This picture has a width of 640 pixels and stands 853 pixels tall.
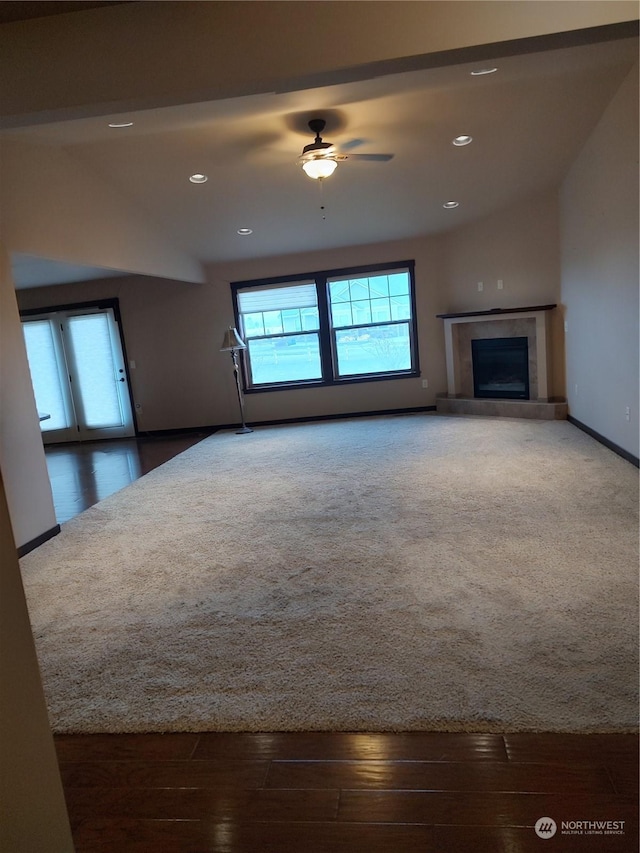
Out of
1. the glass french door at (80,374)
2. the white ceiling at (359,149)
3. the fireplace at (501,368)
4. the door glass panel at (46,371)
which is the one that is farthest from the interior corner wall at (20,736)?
the door glass panel at (46,371)

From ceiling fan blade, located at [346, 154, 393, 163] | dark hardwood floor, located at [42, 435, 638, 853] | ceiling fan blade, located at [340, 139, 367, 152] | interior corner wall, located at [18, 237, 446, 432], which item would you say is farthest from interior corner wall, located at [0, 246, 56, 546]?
interior corner wall, located at [18, 237, 446, 432]

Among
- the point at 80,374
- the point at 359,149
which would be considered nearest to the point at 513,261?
the point at 359,149

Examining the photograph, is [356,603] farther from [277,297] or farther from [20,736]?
[277,297]

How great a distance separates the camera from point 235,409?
25.9 ft

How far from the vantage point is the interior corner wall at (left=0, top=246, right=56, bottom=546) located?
3439 mm

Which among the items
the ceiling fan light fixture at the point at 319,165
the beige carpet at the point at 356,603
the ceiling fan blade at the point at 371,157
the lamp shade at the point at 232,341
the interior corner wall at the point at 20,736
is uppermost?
the ceiling fan blade at the point at 371,157

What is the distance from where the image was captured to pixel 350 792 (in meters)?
1.43

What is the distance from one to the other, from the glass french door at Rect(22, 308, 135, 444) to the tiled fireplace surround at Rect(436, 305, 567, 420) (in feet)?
16.2

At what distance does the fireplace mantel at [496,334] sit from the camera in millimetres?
6316

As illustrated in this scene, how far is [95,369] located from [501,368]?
6043 mm

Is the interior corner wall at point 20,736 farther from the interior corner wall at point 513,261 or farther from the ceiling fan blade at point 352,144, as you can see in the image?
the interior corner wall at point 513,261

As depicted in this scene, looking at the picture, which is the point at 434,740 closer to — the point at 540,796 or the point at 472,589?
the point at 540,796

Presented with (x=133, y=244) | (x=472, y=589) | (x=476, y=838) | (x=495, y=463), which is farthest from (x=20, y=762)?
(x=133, y=244)

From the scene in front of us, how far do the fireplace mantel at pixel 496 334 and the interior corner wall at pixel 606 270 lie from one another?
1.62 feet
